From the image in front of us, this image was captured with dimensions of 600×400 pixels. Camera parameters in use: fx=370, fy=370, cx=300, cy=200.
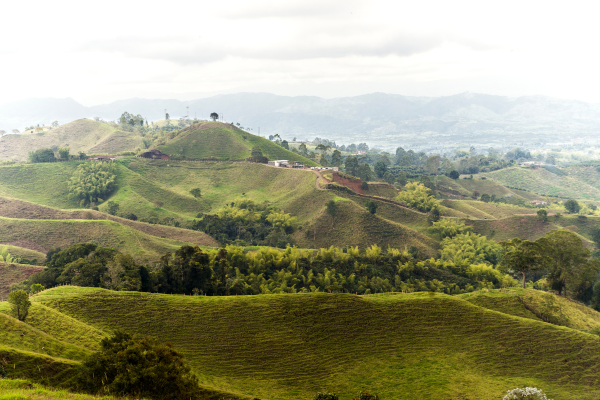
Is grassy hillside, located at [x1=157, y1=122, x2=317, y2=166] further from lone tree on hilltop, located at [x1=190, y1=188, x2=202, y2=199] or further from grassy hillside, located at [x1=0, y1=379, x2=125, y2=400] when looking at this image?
grassy hillside, located at [x1=0, y1=379, x2=125, y2=400]

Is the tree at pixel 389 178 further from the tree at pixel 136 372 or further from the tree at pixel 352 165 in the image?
the tree at pixel 136 372

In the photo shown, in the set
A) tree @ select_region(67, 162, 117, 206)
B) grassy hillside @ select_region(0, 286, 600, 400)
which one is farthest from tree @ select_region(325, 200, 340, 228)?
tree @ select_region(67, 162, 117, 206)

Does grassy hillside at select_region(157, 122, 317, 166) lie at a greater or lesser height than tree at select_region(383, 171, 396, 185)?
greater

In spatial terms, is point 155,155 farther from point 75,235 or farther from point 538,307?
point 538,307

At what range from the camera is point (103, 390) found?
20328mm

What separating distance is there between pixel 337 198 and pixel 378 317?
5194 centimetres

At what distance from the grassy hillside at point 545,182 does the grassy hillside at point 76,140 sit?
158 meters

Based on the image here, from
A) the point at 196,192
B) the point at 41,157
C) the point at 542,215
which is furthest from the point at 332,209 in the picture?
the point at 41,157

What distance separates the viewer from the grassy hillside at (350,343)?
92.5 feet

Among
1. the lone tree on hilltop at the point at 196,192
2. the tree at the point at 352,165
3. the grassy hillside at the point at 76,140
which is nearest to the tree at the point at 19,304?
the lone tree on hilltop at the point at 196,192

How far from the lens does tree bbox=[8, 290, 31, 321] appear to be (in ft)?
86.4

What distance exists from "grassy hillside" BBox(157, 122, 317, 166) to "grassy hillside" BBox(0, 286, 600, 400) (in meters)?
97.7

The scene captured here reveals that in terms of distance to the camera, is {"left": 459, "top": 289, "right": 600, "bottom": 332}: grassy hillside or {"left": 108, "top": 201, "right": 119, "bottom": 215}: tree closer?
{"left": 459, "top": 289, "right": 600, "bottom": 332}: grassy hillside

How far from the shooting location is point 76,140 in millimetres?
158625
